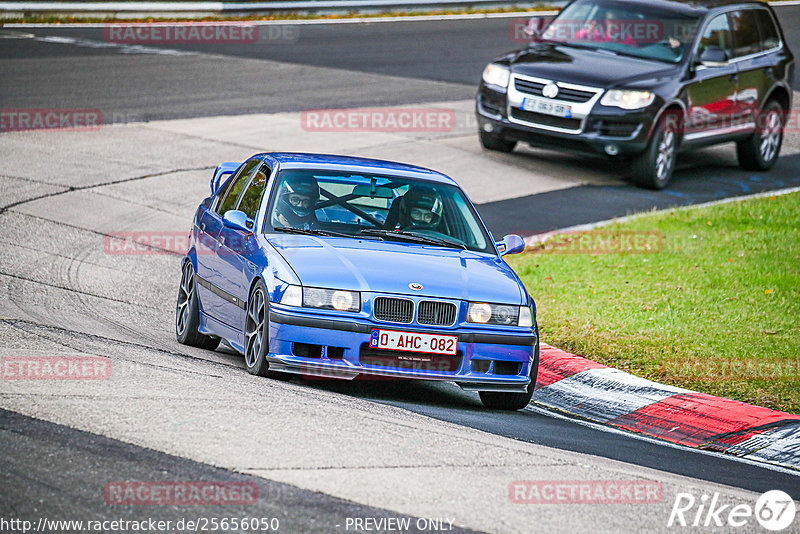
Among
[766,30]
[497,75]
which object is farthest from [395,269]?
[766,30]

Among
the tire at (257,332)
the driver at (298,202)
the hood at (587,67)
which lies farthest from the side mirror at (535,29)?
the tire at (257,332)

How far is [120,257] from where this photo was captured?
39.8 ft

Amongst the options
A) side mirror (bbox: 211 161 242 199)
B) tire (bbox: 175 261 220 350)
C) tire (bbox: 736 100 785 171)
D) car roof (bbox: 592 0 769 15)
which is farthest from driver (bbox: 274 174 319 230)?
tire (bbox: 736 100 785 171)

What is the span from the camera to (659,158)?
16.8m

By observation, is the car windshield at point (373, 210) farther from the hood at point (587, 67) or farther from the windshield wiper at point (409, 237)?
the hood at point (587, 67)

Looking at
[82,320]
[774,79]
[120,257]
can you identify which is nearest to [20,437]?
[82,320]

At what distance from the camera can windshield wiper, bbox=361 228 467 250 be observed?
8.53m

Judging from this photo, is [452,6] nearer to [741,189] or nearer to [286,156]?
[741,189]

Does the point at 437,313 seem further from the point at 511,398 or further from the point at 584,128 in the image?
the point at 584,128

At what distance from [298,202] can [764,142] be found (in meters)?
11.9

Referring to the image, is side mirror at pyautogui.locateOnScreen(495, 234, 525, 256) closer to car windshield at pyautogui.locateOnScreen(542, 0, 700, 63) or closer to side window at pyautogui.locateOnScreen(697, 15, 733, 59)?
car windshield at pyautogui.locateOnScreen(542, 0, 700, 63)

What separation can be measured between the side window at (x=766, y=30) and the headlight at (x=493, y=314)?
12264mm

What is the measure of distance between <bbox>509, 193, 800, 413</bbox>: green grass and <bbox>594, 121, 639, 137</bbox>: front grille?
164 cm

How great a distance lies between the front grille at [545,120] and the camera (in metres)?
16.3
